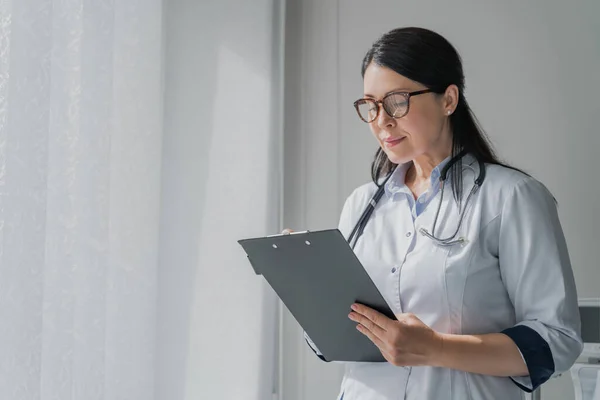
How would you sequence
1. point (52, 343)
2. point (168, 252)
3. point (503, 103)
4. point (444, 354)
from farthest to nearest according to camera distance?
point (503, 103)
point (168, 252)
point (52, 343)
point (444, 354)

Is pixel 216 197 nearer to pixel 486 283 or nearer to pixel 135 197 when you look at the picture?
pixel 135 197

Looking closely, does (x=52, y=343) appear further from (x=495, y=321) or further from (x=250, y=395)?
(x=250, y=395)

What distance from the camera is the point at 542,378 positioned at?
117cm

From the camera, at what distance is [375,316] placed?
3.82 ft

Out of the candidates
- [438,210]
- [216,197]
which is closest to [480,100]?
[216,197]

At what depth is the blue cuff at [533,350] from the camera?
3.74 ft

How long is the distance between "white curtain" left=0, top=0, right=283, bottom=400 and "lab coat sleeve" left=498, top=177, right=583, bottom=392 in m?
0.82

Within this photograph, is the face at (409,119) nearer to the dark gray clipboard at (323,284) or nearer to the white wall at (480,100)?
the dark gray clipboard at (323,284)


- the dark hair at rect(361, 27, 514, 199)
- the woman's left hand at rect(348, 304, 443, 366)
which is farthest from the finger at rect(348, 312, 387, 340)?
the dark hair at rect(361, 27, 514, 199)

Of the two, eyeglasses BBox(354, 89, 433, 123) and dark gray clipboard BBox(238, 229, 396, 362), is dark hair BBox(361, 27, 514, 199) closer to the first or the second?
eyeglasses BBox(354, 89, 433, 123)

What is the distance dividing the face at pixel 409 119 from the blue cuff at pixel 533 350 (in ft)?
1.31

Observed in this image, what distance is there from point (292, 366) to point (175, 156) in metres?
1.02

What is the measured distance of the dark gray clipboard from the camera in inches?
44.6

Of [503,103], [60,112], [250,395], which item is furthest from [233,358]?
[503,103]
